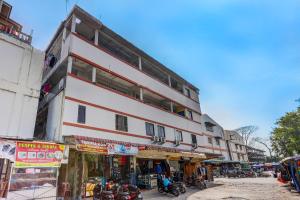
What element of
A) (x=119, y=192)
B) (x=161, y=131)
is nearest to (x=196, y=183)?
(x=161, y=131)

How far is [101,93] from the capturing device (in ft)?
51.7

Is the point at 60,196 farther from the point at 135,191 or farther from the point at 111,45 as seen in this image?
the point at 111,45

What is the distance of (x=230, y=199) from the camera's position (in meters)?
12.5

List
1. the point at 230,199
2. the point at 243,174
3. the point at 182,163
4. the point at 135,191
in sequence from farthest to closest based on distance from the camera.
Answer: the point at 243,174 < the point at 182,163 < the point at 230,199 < the point at 135,191

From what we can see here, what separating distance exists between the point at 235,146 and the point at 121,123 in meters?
45.2

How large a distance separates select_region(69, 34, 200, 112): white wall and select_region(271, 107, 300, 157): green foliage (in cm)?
1599

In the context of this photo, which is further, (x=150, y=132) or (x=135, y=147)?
(x=150, y=132)

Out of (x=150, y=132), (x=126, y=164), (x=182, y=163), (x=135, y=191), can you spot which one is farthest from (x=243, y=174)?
(x=135, y=191)

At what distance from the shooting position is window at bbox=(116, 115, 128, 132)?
645 inches

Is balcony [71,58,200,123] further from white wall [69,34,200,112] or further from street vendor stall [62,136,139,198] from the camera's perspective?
street vendor stall [62,136,139,198]

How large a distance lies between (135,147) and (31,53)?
9.46 m

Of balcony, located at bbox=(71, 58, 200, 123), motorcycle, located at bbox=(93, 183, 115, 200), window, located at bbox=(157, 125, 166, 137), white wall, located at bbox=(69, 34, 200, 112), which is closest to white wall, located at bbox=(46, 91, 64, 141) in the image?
balcony, located at bbox=(71, 58, 200, 123)

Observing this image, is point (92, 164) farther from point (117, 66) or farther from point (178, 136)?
point (178, 136)

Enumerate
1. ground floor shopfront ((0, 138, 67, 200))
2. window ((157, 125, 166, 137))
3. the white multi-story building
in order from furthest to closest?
window ((157, 125, 166, 137)), the white multi-story building, ground floor shopfront ((0, 138, 67, 200))
